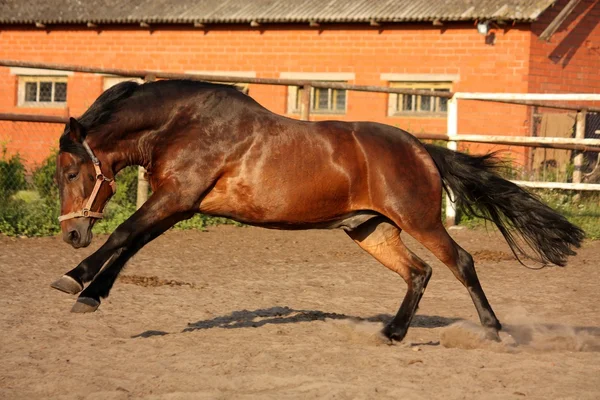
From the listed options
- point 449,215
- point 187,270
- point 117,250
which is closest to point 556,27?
point 449,215

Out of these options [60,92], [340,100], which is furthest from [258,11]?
[60,92]

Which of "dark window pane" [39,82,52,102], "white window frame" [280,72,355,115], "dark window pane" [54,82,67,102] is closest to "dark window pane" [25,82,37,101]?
"dark window pane" [39,82,52,102]

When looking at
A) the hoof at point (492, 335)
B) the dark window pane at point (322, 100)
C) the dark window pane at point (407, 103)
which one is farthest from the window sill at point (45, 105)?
the hoof at point (492, 335)

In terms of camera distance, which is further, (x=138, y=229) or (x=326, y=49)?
(x=326, y=49)

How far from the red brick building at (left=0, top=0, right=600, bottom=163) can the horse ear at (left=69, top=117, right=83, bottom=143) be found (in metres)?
12.5

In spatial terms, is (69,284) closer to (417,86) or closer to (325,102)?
(417,86)

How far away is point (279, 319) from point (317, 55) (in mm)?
14375

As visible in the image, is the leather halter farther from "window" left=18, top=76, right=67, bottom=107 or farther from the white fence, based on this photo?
"window" left=18, top=76, right=67, bottom=107

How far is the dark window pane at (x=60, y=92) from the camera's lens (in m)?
23.6

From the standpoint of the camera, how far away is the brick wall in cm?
1938

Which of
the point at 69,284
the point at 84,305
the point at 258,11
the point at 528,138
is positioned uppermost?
the point at 258,11

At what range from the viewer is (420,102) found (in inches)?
800

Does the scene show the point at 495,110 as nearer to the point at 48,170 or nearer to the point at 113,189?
the point at 48,170

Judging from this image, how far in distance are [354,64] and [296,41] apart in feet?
4.93
